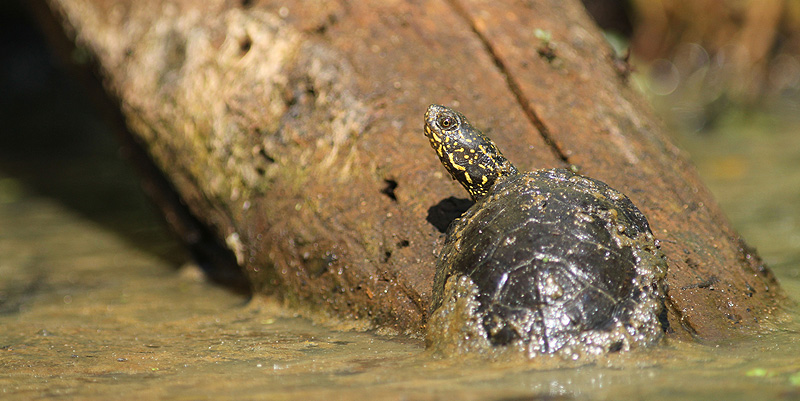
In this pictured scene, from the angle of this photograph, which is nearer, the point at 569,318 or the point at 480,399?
the point at 480,399

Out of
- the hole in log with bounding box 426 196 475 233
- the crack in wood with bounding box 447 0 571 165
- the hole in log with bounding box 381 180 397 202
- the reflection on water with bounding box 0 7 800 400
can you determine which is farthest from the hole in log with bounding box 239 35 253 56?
the hole in log with bounding box 426 196 475 233

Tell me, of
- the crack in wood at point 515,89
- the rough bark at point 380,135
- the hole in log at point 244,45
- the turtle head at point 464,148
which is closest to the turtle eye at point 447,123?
the turtle head at point 464,148

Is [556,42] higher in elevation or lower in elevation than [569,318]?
higher

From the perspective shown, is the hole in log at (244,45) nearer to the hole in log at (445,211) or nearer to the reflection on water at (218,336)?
the reflection on water at (218,336)

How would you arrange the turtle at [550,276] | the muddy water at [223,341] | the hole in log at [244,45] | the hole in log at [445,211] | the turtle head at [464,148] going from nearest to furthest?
the muddy water at [223,341]
the turtle at [550,276]
the turtle head at [464,148]
the hole in log at [445,211]
the hole in log at [244,45]

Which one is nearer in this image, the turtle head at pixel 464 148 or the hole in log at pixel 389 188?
the turtle head at pixel 464 148

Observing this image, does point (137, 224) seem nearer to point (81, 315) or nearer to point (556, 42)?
point (81, 315)

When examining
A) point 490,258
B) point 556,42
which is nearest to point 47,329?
point 490,258
